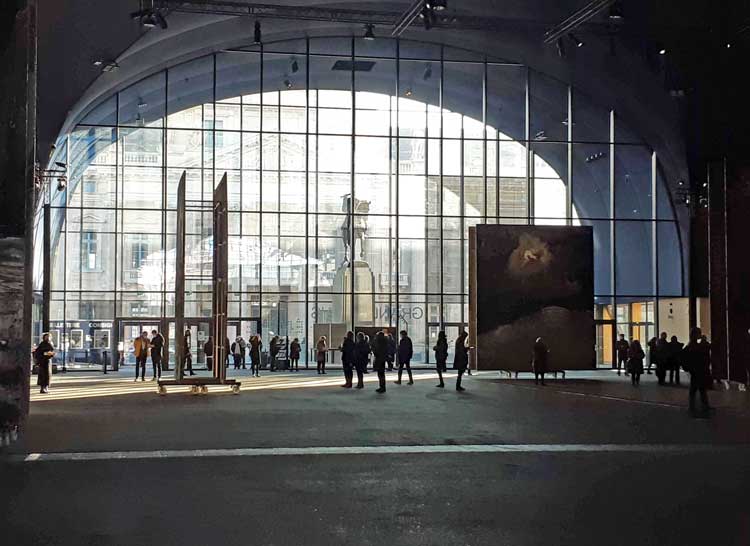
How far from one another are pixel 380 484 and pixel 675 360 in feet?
64.1

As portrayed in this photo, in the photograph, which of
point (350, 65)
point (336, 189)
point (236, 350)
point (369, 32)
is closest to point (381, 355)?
point (236, 350)

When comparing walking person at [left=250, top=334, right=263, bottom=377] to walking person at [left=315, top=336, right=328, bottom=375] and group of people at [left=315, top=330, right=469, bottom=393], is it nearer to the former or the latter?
walking person at [left=315, top=336, right=328, bottom=375]

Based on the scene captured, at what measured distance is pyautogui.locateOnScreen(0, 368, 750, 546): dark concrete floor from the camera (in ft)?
23.0

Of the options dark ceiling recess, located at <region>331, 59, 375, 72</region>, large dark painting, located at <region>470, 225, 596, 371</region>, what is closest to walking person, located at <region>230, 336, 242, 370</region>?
large dark painting, located at <region>470, 225, 596, 371</region>

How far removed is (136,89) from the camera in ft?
112

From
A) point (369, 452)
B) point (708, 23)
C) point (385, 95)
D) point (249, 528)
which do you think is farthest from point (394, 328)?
point (249, 528)

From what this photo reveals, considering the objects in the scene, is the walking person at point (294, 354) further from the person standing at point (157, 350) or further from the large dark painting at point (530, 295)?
the person standing at point (157, 350)

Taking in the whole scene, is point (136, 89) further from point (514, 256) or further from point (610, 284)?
point (610, 284)

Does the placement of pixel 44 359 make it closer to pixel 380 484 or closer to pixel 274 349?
pixel 274 349

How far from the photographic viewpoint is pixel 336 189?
35219 millimetres

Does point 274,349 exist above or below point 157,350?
below

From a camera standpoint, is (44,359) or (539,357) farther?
(539,357)

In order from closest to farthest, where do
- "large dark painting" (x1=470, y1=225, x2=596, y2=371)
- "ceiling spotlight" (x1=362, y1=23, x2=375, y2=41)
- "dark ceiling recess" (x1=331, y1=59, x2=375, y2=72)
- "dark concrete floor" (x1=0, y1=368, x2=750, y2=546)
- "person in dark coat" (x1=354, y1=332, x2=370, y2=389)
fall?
1. "dark concrete floor" (x1=0, y1=368, x2=750, y2=546)
2. "person in dark coat" (x1=354, y1=332, x2=370, y2=389)
3. "large dark painting" (x1=470, y1=225, x2=596, y2=371)
4. "ceiling spotlight" (x1=362, y1=23, x2=375, y2=41)
5. "dark ceiling recess" (x1=331, y1=59, x2=375, y2=72)

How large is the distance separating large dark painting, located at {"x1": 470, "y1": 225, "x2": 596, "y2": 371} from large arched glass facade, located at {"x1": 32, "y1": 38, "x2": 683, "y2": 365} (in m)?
5.83
